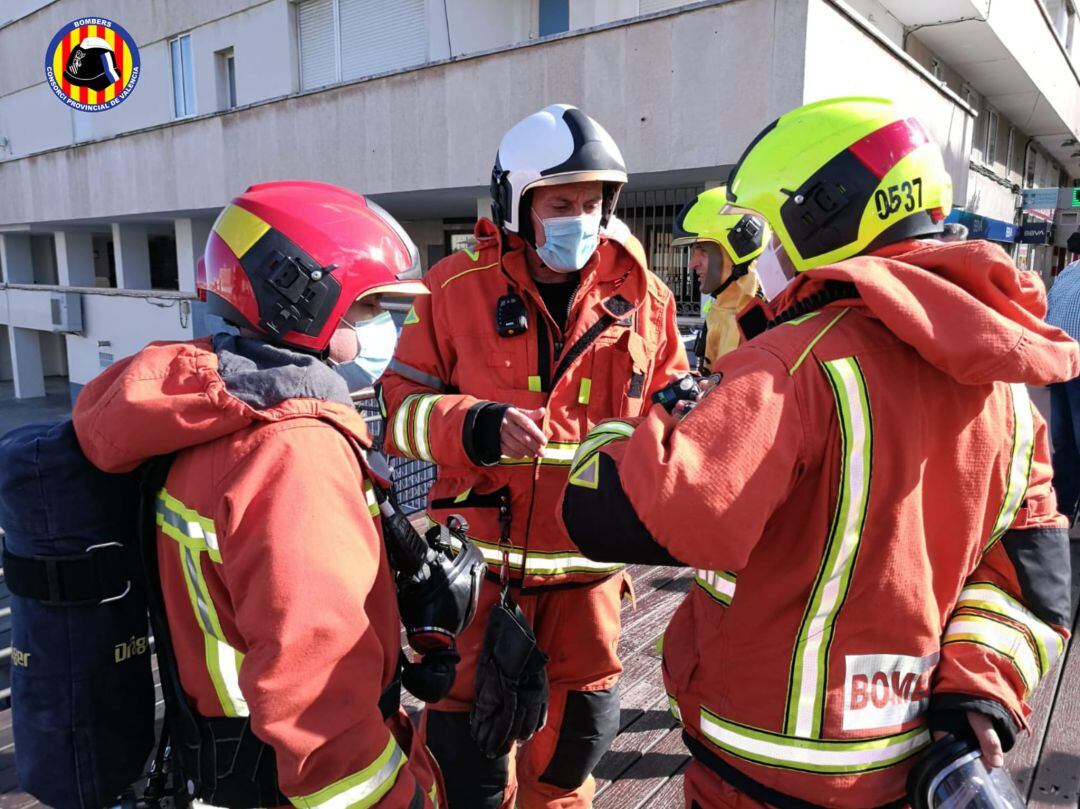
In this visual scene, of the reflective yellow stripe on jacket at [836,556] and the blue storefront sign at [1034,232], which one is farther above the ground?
the blue storefront sign at [1034,232]

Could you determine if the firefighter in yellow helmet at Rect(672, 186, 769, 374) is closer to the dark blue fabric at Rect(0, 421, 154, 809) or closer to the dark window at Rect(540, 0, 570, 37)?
the dark blue fabric at Rect(0, 421, 154, 809)

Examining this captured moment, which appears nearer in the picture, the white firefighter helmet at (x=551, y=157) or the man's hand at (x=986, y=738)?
the man's hand at (x=986, y=738)

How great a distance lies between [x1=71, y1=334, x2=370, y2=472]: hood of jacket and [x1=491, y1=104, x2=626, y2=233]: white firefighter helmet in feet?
3.54

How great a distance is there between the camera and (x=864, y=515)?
3.86ft

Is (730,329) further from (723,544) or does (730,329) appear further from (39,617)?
(39,617)

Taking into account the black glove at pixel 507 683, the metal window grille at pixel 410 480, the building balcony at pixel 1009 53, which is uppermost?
the building balcony at pixel 1009 53

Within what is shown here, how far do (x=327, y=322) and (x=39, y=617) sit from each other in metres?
0.73

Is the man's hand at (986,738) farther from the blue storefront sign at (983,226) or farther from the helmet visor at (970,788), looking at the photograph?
the blue storefront sign at (983,226)

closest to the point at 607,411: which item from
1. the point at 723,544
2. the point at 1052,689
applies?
the point at 723,544

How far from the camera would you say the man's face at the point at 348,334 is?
1565 millimetres

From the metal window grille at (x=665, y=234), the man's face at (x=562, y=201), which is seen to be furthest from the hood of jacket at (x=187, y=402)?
the metal window grille at (x=665, y=234)

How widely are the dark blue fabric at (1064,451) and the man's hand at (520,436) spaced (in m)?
3.96

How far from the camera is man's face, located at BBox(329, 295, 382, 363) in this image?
1565 mm

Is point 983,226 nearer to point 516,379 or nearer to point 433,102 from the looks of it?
point 433,102
